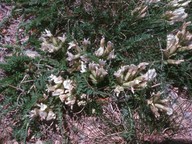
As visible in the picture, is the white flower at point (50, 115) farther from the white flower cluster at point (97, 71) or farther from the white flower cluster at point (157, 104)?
the white flower cluster at point (157, 104)

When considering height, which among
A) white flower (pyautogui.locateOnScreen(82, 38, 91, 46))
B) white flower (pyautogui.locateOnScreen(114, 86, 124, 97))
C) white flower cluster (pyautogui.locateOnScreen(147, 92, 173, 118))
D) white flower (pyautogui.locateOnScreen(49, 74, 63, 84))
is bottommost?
white flower cluster (pyautogui.locateOnScreen(147, 92, 173, 118))

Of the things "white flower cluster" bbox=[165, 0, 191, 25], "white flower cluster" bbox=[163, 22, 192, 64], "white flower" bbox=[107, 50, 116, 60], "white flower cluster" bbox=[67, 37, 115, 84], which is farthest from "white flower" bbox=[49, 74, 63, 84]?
"white flower cluster" bbox=[165, 0, 191, 25]

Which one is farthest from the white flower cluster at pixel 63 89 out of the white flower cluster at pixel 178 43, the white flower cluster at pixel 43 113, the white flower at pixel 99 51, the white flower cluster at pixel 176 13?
the white flower cluster at pixel 176 13

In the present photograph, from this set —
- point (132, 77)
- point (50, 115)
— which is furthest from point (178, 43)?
point (50, 115)

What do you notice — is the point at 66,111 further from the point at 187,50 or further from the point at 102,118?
the point at 187,50

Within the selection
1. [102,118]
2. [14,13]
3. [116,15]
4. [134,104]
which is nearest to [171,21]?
[116,15]

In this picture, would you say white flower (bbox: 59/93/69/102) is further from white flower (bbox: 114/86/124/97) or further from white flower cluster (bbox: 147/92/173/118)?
white flower cluster (bbox: 147/92/173/118)
